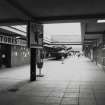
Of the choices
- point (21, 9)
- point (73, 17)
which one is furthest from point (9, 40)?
point (21, 9)

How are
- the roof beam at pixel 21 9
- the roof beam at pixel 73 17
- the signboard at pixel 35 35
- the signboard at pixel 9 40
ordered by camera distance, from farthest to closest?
the signboard at pixel 9 40
the signboard at pixel 35 35
the roof beam at pixel 73 17
the roof beam at pixel 21 9

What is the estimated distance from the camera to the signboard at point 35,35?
11.3 m

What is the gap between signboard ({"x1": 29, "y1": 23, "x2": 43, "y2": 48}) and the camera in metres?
11.3

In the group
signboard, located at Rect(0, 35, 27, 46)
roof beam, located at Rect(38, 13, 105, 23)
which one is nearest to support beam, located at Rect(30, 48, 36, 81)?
roof beam, located at Rect(38, 13, 105, 23)

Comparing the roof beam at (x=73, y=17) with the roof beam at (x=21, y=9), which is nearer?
the roof beam at (x=21, y=9)

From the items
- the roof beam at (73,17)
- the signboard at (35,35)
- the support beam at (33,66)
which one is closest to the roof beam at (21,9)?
the signboard at (35,35)

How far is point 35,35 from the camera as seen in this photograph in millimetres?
11820

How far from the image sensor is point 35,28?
39.0 ft

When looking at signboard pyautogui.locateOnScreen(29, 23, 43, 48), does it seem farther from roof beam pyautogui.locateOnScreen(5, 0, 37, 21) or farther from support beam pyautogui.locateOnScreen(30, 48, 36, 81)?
support beam pyautogui.locateOnScreen(30, 48, 36, 81)

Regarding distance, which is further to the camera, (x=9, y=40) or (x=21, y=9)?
(x=9, y=40)

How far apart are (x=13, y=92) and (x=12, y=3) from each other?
4020 millimetres

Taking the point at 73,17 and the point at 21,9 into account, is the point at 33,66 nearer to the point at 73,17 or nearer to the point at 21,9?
the point at 73,17

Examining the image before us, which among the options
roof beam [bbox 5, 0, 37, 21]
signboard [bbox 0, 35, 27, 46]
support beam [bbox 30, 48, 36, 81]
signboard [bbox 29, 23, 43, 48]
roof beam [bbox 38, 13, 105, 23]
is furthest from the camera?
signboard [bbox 0, 35, 27, 46]

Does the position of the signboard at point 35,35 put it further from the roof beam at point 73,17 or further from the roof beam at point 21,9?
the roof beam at point 73,17
